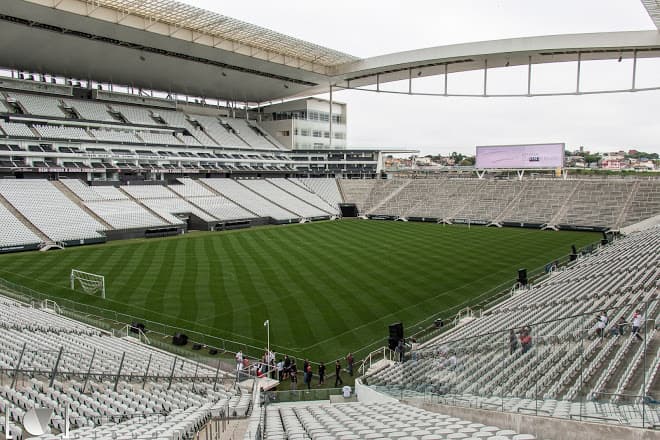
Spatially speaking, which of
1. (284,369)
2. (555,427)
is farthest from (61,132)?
(555,427)

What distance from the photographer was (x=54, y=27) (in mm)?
38031

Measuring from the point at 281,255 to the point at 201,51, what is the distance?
968 inches

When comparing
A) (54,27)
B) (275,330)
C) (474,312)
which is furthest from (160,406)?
(54,27)

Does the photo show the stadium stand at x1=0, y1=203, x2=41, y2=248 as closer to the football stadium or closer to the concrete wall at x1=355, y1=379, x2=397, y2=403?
the football stadium

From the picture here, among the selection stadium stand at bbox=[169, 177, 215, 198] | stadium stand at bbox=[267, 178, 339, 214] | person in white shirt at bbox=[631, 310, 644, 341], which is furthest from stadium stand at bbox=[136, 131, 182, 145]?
person in white shirt at bbox=[631, 310, 644, 341]

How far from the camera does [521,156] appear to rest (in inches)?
2073

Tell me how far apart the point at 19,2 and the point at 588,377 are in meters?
39.7

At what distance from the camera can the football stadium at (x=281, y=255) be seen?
880cm

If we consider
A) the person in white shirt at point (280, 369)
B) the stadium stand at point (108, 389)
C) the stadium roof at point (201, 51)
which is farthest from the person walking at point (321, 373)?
the stadium roof at point (201, 51)

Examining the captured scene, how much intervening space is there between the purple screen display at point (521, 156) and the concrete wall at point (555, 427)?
4817 centimetres

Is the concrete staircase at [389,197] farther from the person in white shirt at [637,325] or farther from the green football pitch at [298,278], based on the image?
the person in white shirt at [637,325]

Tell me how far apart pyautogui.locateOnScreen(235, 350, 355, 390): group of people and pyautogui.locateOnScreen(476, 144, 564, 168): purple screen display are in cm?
4461

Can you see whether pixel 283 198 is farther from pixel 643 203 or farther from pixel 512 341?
pixel 512 341

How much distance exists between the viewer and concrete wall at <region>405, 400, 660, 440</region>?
6016mm
